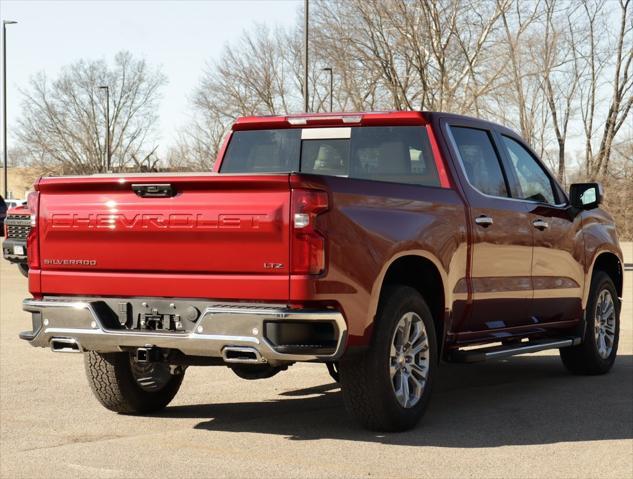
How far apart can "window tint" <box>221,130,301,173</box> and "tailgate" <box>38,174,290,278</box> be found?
2039 millimetres

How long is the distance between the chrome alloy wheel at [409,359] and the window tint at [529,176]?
6.82ft

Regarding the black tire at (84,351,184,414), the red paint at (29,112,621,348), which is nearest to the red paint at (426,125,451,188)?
the red paint at (29,112,621,348)

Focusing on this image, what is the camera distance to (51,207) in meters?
7.45

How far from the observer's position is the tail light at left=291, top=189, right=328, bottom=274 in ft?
22.1

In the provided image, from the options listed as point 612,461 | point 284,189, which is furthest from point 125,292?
point 612,461

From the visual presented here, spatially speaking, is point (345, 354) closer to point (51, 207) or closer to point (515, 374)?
point (51, 207)

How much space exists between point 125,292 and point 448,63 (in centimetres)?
2845

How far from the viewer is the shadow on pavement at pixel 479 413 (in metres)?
7.45

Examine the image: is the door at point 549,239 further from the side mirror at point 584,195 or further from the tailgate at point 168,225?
the tailgate at point 168,225

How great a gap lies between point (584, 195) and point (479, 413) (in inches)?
102

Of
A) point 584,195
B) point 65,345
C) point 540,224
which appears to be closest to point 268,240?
point 65,345

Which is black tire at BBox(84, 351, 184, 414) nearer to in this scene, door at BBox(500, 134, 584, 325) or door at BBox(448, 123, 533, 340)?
door at BBox(448, 123, 533, 340)

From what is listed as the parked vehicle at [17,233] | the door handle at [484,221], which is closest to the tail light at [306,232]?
the door handle at [484,221]

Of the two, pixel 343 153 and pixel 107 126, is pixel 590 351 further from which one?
pixel 107 126
